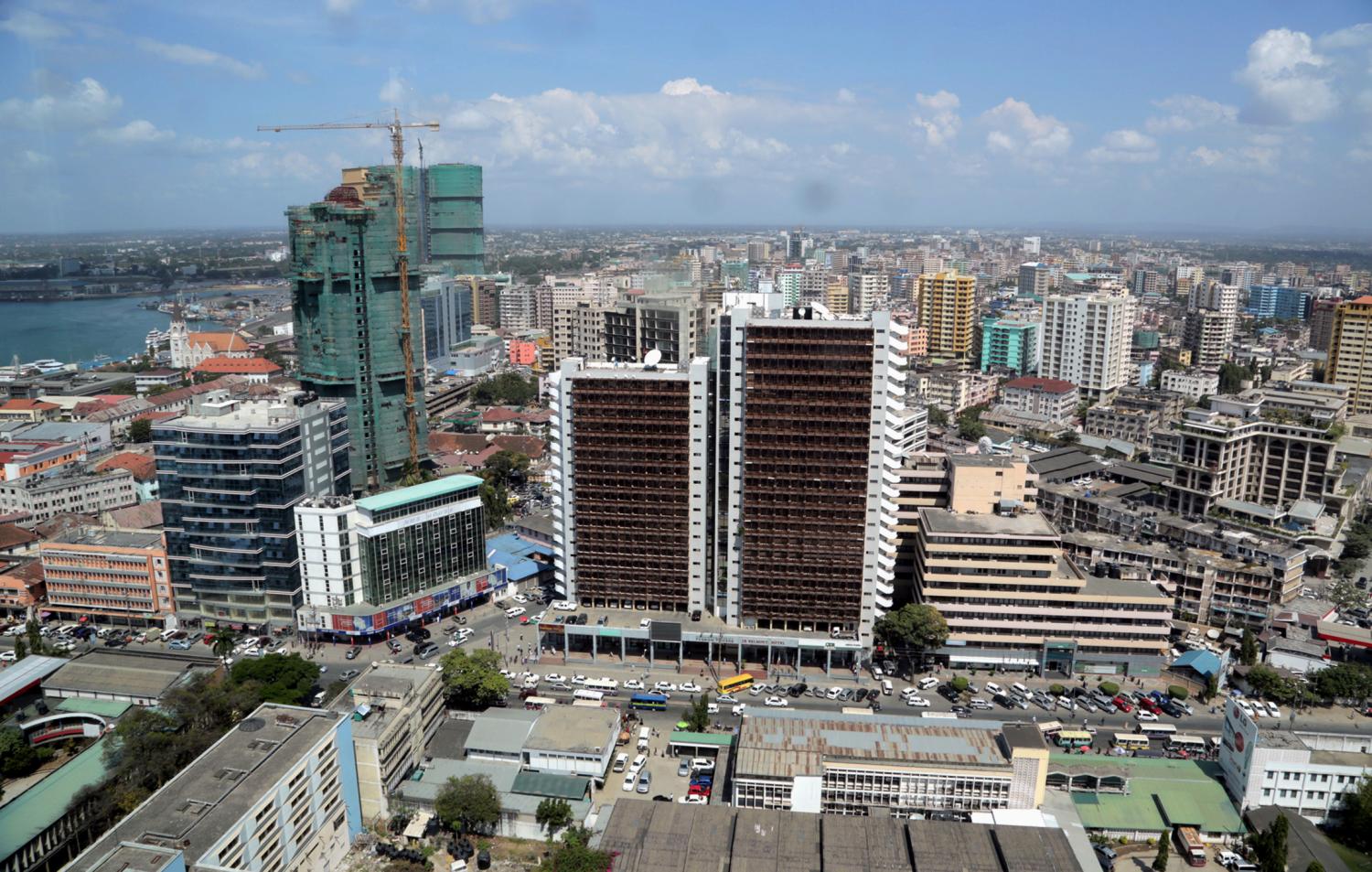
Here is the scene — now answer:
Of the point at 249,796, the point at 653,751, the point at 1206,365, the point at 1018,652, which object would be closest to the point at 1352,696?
the point at 1018,652

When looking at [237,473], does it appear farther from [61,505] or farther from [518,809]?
[61,505]

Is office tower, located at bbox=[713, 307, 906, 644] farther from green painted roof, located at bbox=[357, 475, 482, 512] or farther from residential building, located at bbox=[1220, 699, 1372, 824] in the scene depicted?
residential building, located at bbox=[1220, 699, 1372, 824]

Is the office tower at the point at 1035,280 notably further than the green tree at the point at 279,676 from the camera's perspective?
Yes

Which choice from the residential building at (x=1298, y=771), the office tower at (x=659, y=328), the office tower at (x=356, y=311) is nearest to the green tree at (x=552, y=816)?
the residential building at (x=1298, y=771)

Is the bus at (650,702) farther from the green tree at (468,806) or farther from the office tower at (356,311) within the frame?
the office tower at (356,311)

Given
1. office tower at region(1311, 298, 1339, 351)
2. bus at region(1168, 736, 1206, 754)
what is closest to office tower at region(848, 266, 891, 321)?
office tower at region(1311, 298, 1339, 351)

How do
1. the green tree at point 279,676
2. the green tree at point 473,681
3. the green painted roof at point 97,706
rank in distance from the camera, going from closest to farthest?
the green tree at point 279,676 → the green painted roof at point 97,706 → the green tree at point 473,681

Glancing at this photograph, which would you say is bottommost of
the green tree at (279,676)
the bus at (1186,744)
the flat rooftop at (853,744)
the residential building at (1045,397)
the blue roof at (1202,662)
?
the bus at (1186,744)
